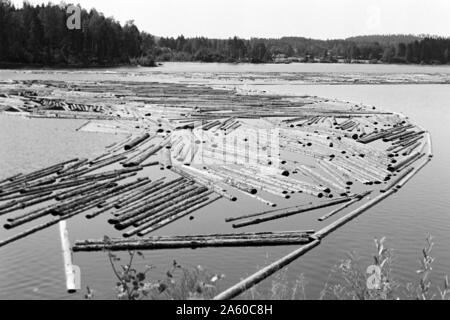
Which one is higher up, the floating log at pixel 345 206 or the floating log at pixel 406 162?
the floating log at pixel 406 162

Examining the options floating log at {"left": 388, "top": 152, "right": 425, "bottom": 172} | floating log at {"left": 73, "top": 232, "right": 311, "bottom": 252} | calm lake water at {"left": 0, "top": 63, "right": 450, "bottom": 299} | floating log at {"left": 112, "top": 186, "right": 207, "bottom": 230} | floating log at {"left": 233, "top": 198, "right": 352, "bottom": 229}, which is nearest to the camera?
calm lake water at {"left": 0, "top": 63, "right": 450, "bottom": 299}

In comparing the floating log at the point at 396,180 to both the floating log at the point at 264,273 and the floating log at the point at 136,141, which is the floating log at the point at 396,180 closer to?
the floating log at the point at 264,273

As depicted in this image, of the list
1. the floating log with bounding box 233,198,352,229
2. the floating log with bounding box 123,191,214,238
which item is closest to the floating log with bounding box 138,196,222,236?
the floating log with bounding box 123,191,214,238

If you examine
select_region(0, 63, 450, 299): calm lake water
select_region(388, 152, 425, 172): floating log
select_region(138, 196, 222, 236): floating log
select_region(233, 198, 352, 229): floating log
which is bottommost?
select_region(0, 63, 450, 299): calm lake water

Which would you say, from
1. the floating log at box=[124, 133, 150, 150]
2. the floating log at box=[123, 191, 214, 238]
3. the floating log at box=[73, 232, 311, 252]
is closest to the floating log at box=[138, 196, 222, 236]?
the floating log at box=[123, 191, 214, 238]

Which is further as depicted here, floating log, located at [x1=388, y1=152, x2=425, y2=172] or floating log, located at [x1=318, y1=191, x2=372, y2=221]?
floating log, located at [x1=388, y1=152, x2=425, y2=172]

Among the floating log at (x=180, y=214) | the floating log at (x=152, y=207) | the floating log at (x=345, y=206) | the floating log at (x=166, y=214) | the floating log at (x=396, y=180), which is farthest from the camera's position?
the floating log at (x=396, y=180)

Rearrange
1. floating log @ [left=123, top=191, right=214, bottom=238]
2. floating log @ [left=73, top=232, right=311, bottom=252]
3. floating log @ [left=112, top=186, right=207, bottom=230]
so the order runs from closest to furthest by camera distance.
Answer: floating log @ [left=73, top=232, right=311, bottom=252] → floating log @ [left=123, top=191, right=214, bottom=238] → floating log @ [left=112, top=186, right=207, bottom=230]

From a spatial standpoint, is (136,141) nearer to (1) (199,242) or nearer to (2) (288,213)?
(2) (288,213)

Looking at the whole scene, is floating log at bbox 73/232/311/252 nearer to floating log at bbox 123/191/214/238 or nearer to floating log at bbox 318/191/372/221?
floating log at bbox 123/191/214/238

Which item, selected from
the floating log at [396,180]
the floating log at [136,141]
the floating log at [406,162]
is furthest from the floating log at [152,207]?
the floating log at [406,162]

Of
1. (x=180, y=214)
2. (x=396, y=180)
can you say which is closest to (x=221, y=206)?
(x=180, y=214)

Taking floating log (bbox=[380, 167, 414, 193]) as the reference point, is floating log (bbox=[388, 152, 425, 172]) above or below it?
above

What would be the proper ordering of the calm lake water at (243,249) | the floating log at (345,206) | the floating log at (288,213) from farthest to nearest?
the floating log at (345,206) < the floating log at (288,213) < the calm lake water at (243,249)
